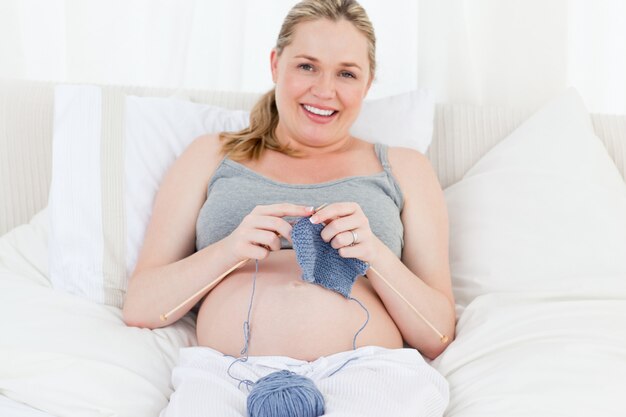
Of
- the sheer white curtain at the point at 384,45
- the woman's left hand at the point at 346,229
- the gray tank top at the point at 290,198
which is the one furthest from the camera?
the sheer white curtain at the point at 384,45

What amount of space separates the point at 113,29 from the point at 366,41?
3.23 ft

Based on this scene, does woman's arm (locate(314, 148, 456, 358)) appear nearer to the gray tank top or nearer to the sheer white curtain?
the gray tank top

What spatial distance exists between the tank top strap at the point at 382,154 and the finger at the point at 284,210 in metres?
0.40

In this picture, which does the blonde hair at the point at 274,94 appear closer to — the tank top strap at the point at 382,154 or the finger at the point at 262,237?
the tank top strap at the point at 382,154

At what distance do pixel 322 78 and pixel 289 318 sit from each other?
0.56m

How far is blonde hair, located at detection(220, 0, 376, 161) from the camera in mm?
1728

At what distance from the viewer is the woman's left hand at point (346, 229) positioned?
1379 millimetres

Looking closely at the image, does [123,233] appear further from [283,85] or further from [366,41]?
[366,41]

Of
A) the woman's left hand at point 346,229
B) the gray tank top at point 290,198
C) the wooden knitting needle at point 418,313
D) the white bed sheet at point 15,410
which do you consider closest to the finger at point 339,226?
the woman's left hand at point 346,229

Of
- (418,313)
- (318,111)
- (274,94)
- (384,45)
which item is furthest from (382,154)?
(384,45)

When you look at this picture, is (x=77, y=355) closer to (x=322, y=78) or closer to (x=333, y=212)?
(x=333, y=212)

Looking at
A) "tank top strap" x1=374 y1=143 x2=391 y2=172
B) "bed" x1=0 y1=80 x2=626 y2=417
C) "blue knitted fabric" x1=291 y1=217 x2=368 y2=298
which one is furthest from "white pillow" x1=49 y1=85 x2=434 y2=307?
"blue knitted fabric" x1=291 y1=217 x2=368 y2=298

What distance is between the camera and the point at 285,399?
3.82 feet

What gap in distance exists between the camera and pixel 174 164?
1.78 metres
